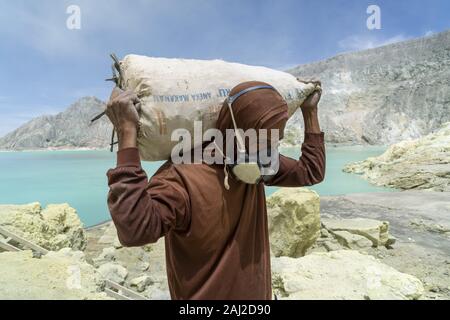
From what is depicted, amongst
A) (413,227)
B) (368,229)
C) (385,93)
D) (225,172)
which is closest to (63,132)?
(385,93)

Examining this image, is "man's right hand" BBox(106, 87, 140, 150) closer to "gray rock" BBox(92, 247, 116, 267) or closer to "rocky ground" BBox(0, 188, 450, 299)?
"rocky ground" BBox(0, 188, 450, 299)

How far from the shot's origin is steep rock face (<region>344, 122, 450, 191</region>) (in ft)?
43.1

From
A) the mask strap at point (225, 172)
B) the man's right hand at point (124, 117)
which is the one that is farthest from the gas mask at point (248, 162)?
the man's right hand at point (124, 117)

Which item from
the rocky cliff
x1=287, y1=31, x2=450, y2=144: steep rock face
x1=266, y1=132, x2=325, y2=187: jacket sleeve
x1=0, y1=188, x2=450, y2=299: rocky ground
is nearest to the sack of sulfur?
x1=266, y1=132, x2=325, y2=187: jacket sleeve

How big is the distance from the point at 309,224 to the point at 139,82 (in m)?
4.21

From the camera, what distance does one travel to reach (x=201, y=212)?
1.07 m

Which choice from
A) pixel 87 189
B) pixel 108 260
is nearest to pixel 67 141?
pixel 87 189

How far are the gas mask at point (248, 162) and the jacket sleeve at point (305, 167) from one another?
1.10ft

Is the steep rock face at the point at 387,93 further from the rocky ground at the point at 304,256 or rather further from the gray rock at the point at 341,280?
the gray rock at the point at 341,280

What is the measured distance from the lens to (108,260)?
5.23 metres

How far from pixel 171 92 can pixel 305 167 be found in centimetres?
74

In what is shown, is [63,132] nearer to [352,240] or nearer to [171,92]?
[352,240]
